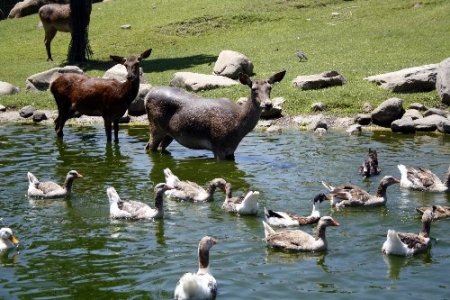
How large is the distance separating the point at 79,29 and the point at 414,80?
1556 cm

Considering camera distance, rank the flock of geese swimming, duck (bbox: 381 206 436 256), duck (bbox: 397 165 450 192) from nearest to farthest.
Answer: the flock of geese swimming < duck (bbox: 381 206 436 256) < duck (bbox: 397 165 450 192)

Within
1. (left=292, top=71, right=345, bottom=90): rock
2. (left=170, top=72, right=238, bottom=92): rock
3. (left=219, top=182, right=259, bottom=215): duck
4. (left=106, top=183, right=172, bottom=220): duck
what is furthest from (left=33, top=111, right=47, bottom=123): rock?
(left=219, top=182, right=259, bottom=215): duck

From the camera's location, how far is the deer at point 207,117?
20438 mm

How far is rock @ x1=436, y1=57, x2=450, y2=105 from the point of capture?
25.3m

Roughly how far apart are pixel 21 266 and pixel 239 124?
8365 mm

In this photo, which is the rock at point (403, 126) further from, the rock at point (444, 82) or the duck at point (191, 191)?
the duck at point (191, 191)

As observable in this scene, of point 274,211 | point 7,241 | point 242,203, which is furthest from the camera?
point 242,203

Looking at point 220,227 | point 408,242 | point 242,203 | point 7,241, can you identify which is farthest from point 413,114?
point 7,241

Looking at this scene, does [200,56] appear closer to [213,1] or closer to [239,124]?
[213,1]

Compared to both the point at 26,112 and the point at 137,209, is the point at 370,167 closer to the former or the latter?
the point at 137,209

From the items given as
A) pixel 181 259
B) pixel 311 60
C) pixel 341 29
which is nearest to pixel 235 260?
pixel 181 259

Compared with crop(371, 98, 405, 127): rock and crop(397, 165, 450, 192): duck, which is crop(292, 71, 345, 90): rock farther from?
crop(397, 165, 450, 192): duck

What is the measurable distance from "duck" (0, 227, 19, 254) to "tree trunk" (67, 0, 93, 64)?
23393 millimetres

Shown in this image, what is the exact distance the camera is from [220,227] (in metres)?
15.0
